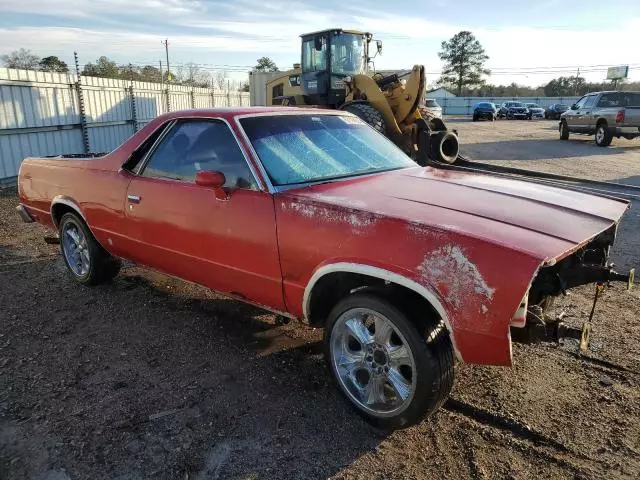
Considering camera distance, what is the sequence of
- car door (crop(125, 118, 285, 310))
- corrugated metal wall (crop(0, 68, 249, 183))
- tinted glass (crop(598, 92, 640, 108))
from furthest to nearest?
tinted glass (crop(598, 92, 640, 108)), corrugated metal wall (crop(0, 68, 249, 183)), car door (crop(125, 118, 285, 310))

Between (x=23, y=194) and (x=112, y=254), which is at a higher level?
(x=23, y=194)

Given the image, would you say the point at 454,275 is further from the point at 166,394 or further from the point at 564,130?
the point at 564,130

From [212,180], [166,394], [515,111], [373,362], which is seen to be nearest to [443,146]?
[212,180]

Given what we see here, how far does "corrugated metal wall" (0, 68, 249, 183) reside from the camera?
1018 cm

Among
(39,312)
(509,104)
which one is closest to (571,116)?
(39,312)

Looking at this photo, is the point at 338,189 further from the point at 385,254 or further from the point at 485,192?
the point at 485,192

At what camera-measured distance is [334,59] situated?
12.7 meters

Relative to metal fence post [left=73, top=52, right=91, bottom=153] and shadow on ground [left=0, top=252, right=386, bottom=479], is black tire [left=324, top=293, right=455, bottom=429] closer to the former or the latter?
shadow on ground [left=0, top=252, right=386, bottom=479]

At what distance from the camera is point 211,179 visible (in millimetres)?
3158

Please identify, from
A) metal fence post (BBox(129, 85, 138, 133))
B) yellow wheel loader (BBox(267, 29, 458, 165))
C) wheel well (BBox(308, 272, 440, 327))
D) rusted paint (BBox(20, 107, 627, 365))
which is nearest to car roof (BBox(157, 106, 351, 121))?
rusted paint (BBox(20, 107, 627, 365))

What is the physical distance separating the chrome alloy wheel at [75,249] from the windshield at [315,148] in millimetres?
2346

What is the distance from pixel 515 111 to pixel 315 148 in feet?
136

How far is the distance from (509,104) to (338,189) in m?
43.5

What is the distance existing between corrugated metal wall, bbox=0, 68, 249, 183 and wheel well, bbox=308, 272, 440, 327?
9.56 m
